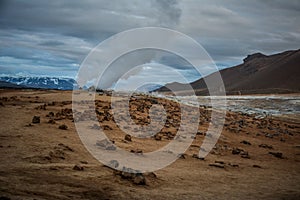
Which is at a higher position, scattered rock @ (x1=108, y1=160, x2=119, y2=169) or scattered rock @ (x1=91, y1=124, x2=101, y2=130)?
scattered rock @ (x1=91, y1=124, x2=101, y2=130)

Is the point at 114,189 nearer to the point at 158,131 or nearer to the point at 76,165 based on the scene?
the point at 76,165

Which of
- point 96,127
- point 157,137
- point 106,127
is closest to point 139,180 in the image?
point 157,137

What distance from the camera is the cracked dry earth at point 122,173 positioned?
7.95m

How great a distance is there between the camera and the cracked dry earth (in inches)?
313

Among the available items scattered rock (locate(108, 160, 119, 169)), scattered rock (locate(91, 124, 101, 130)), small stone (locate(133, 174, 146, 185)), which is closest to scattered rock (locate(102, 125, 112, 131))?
scattered rock (locate(91, 124, 101, 130))

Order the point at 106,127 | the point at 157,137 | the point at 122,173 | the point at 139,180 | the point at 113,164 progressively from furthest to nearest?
the point at 106,127
the point at 157,137
the point at 113,164
the point at 122,173
the point at 139,180

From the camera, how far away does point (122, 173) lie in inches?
372

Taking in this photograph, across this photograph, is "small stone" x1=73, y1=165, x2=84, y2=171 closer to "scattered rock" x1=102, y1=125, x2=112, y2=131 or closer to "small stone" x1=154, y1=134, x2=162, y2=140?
"scattered rock" x1=102, y1=125, x2=112, y2=131

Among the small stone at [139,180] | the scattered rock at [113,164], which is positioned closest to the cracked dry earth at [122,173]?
the small stone at [139,180]

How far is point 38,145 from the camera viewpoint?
11.9 metres

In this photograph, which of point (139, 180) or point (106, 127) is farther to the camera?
point (106, 127)

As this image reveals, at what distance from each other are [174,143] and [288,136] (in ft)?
40.8

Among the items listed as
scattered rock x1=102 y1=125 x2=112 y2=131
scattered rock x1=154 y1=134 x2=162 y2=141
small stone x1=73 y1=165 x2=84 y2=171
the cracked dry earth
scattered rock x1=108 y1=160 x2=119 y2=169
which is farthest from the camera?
scattered rock x1=102 y1=125 x2=112 y2=131

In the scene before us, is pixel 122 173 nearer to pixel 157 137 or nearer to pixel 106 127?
pixel 157 137
